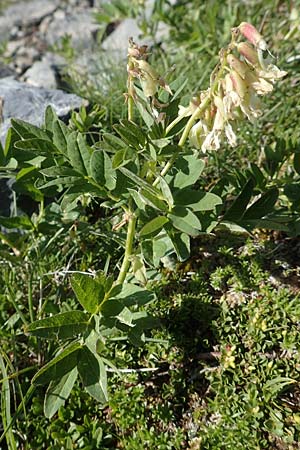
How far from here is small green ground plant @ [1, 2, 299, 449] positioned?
1418 millimetres

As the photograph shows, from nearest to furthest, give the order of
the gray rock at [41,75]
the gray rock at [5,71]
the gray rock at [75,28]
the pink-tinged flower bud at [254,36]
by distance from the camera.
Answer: the pink-tinged flower bud at [254,36] → the gray rock at [41,75] → the gray rock at [5,71] → the gray rock at [75,28]

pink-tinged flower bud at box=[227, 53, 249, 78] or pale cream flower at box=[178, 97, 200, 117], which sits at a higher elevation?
pink-tinged flower bud at box=[227, 53, 249, 78]

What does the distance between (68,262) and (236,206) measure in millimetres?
685

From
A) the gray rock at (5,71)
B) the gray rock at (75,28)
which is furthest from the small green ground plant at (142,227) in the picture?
the gray rock at (75,28)

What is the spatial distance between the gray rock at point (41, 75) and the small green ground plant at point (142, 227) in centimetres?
172

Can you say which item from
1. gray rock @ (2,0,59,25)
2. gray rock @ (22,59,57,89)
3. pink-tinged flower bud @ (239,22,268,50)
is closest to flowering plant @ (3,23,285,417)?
pink-tinged flower bud @ (239,22,268,50)

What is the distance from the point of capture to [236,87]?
1300mm

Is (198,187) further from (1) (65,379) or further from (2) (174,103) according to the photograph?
(1) (65,379)

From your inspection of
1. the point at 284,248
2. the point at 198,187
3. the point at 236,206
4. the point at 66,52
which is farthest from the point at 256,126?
the point at 66,52

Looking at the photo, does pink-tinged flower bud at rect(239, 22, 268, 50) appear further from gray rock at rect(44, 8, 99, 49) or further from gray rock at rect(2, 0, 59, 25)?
gray rock at rect(2, 0, 59, 25)

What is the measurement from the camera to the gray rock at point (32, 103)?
252cm

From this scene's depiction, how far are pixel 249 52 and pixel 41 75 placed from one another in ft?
8.01

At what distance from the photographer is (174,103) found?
1631mm

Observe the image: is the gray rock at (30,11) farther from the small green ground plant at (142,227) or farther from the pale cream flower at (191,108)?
the pale cream flower at (191,108)
